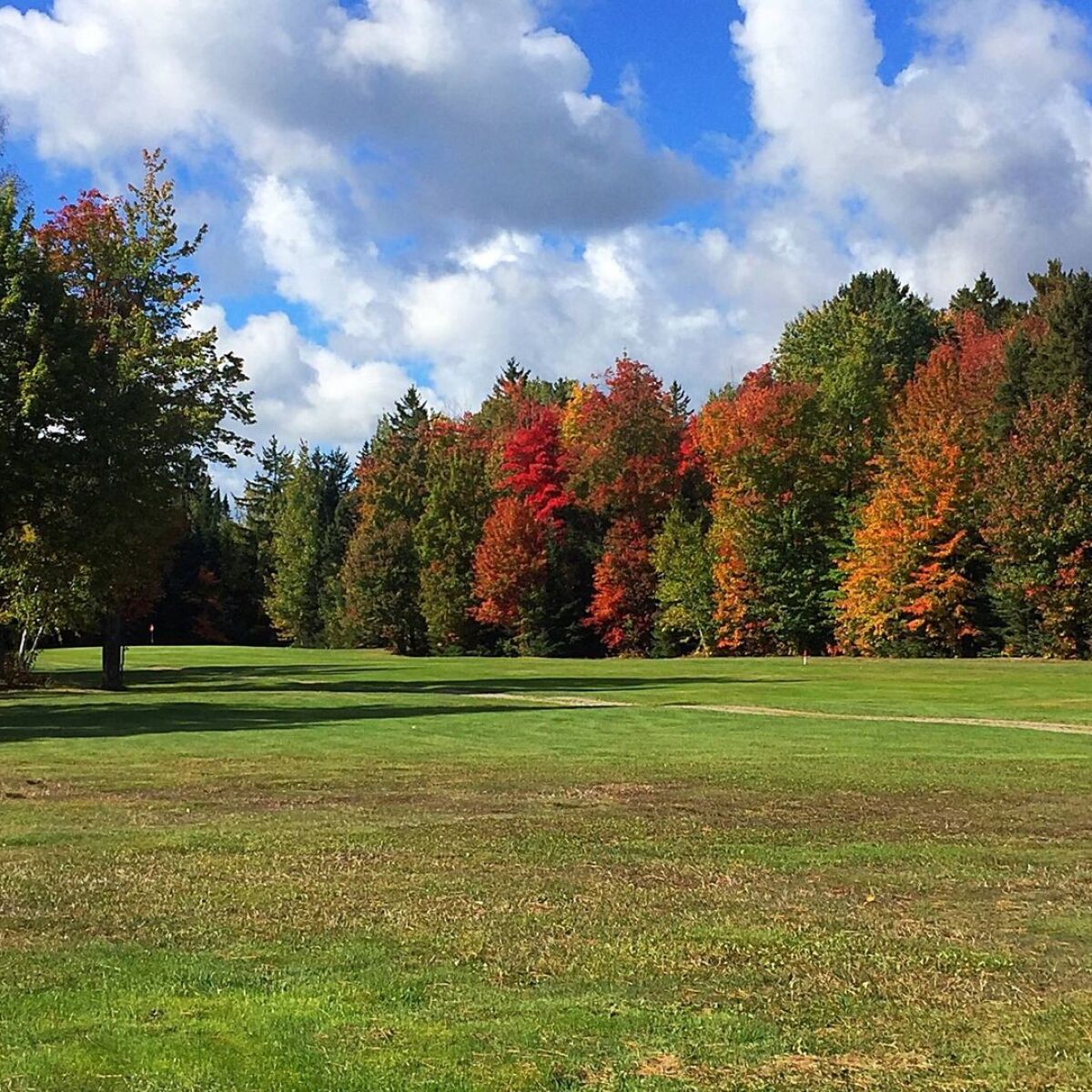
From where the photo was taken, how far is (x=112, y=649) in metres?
44.2

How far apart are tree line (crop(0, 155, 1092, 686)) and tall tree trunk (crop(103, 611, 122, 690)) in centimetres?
10

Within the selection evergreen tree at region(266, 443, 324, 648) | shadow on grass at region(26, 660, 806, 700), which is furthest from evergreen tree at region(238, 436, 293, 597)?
shadow on grass at region(26, 660, 806, 700)

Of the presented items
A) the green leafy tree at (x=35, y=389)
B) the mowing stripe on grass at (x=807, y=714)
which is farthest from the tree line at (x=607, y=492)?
the mowing stripe on grass at (x=807, y=714)

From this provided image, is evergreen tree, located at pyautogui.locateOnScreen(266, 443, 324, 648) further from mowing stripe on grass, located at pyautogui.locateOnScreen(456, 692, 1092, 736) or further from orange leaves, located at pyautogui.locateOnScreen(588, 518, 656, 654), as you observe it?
mowing stripe on grass, located at pyautogui.locateOnScreen(456, 692, 1092, 736)

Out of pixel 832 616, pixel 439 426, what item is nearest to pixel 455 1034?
pixel 832 616

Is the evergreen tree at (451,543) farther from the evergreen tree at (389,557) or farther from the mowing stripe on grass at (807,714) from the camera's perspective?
the mowing stripe on grass at (807,714)

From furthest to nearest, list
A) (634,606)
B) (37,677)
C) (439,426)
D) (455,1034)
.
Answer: (439,426)
(634,606)
(37,677)
(455,1034)

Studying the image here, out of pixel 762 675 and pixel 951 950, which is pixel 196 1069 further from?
pixel 762 675

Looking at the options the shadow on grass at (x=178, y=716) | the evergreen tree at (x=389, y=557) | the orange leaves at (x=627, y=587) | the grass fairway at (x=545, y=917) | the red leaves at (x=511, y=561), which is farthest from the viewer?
the evergreen tree at (x=389, y=557)

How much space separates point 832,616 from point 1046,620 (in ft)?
42.8

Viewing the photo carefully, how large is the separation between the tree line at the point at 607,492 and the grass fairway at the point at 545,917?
1595 cm

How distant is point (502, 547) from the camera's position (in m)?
78.1

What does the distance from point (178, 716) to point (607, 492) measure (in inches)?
1891

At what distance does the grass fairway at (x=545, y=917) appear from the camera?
237 inches
